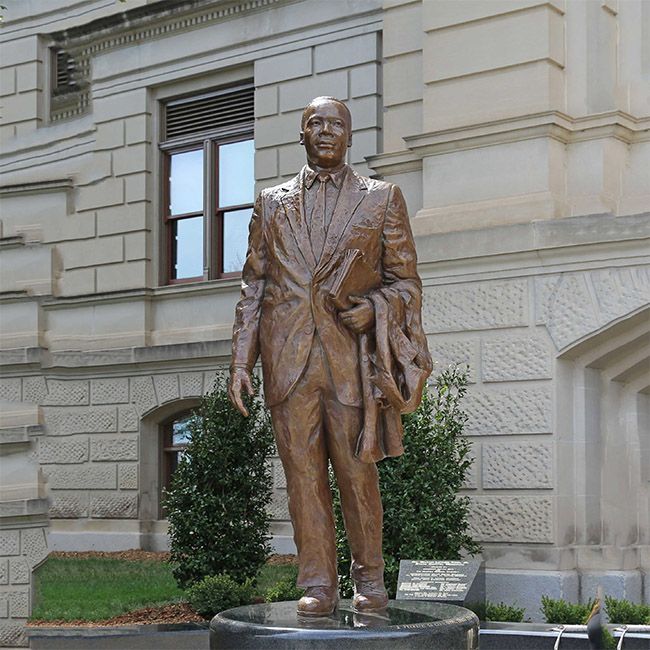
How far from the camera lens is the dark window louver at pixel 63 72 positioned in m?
24.0

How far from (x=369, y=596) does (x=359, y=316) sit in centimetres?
163

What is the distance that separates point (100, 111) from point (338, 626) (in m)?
17.1

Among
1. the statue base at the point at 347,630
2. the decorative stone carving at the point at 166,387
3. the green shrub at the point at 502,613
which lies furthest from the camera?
the decorative stone carving at the point at 166,387

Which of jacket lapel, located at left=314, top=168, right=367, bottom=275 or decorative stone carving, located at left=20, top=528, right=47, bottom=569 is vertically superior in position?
jacket lapel, located at left=314, top=168, right=367, bottom=275

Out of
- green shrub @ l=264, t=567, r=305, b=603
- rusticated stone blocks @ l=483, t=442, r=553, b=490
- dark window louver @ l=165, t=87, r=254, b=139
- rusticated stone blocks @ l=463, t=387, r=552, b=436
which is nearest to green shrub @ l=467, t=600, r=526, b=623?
rusticated stone blocks @ l=483, t=442, r=553, b=490

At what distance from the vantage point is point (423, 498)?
1355 centimetres

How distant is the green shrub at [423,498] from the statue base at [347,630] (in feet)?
16.5

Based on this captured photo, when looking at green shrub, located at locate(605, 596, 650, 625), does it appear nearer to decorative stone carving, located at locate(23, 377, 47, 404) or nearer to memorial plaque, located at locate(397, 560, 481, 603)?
memorial plaque, located at locate(397, 560, 481, 603)

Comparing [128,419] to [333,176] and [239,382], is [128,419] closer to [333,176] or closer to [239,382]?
[239,382]

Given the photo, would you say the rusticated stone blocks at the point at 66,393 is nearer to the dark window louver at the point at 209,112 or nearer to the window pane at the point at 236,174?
the window pane at the point at 236,174

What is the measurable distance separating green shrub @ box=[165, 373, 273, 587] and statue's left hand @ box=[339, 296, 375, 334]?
6875 millimetres

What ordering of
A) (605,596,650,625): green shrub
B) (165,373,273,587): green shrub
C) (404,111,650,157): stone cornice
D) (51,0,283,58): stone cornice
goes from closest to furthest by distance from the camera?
(605,596,650,625): green shrub → (165,373,273,587): green shrub → (404,111,650,157): stone cornice → (51,0,283,58): stone cornice

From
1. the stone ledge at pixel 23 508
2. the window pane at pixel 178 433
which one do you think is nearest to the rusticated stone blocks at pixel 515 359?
the stone ledge at pixel 23 508

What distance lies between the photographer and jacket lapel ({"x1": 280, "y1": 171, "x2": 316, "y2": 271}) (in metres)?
7.96
